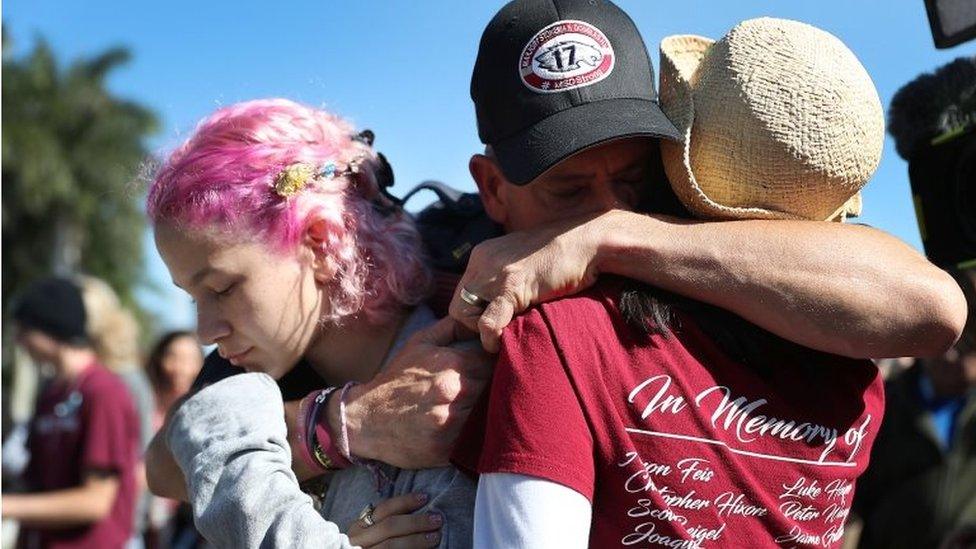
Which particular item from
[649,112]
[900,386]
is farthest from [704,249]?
[900,386]

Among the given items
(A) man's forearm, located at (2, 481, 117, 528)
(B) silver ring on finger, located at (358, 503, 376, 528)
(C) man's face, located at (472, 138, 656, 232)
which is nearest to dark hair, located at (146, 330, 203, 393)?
(A) man's forearm, located at (2, 481, 117, 528)

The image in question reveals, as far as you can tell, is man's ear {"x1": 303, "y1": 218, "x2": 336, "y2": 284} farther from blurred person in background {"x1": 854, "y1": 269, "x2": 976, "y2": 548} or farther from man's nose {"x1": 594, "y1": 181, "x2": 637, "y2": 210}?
blurred person in background {"x1": 854, "y1": 269, "x2": 976, "y2": 548}

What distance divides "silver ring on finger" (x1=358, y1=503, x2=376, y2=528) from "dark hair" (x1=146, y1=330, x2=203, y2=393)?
16.8 feet

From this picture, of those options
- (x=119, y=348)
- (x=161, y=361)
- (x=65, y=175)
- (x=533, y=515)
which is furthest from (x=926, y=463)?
(x=65, y=175)

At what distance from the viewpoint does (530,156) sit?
5.64ft

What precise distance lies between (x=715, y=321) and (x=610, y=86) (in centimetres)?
38

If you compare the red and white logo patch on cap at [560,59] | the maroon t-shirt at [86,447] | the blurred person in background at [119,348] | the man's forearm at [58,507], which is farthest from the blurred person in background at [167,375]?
the red and white logo patch on cap at [560,59]

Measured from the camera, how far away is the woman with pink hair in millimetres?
1803

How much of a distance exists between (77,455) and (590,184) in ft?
13.9

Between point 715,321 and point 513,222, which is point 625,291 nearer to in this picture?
point 715,321

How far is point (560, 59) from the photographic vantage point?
68.1 inches

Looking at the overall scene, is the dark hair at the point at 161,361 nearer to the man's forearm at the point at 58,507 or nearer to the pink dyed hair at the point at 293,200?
the man's forearm at the point at 58,507

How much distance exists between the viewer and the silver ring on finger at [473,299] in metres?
1.74

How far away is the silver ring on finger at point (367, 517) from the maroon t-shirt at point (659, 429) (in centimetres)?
25
